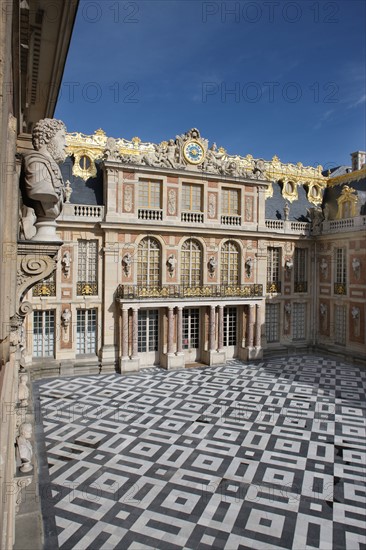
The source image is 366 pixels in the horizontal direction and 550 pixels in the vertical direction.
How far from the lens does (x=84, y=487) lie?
975cm

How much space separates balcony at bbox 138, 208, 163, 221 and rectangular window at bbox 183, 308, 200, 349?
18.6ft

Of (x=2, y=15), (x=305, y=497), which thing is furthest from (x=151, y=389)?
(x=2, y=15)

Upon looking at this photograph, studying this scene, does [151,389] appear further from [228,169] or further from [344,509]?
[228,169]

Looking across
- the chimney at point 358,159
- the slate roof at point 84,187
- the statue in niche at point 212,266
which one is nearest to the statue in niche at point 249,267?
the statue in niche at point 212,266

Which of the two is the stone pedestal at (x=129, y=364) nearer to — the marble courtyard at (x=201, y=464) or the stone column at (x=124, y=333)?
the stone column at (x=124, y=333)

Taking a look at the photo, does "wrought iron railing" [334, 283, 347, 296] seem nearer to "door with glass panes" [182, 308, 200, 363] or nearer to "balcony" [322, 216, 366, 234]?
"balcony" [322, 216, 366, 234]

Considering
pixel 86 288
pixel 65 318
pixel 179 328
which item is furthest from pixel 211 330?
pixel 65 318

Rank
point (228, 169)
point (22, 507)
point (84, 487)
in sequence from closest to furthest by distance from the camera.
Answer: point (22, 507)
point (84, 487)
point (228, 169)

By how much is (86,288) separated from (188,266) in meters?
6.06

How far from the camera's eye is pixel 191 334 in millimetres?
22766

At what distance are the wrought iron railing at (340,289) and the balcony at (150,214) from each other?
494 inches

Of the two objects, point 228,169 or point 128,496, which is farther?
point 228,169

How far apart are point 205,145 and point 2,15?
21.5 metres

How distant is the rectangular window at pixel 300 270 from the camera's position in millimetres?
26250
